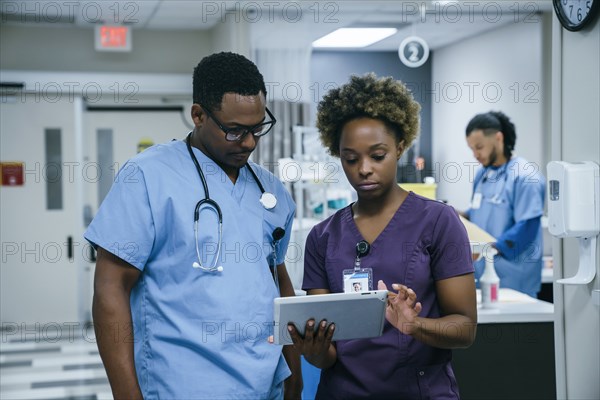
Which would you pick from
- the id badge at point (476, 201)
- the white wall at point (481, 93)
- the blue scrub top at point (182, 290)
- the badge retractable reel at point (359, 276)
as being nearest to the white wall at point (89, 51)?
the white wall at point (481, 93)

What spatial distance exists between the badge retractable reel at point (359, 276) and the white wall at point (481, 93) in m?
4.75

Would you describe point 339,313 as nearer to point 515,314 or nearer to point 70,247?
point 515,314

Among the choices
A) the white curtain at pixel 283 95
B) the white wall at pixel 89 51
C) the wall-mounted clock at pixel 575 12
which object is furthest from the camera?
the white wall at pixel 89 51

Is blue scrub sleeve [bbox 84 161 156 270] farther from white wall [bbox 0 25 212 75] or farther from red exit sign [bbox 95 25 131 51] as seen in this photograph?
white wall [bbox 0 25 212 75]

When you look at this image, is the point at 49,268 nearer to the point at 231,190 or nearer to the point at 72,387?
the point at 72,387

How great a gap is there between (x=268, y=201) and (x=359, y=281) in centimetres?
28

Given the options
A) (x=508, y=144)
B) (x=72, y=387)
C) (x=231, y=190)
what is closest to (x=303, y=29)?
(x=508, y=144)

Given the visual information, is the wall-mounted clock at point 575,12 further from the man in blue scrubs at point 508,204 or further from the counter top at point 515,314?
the man in blue scrubs at point 508,204

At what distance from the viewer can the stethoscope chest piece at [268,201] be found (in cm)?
169

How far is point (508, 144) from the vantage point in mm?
4086

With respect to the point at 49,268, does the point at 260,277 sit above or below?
above

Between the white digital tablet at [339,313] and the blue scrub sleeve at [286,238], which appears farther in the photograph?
the blue scrub sleeve at [286,238]

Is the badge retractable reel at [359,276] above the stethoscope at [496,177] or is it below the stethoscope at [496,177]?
below

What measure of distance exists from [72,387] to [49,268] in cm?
210
